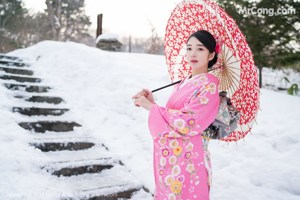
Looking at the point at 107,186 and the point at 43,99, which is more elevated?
the point at 43,99

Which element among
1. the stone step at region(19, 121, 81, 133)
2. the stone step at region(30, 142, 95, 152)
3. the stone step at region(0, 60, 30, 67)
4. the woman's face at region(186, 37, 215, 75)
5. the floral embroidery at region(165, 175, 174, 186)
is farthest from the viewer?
the stone step at region(0, 60, 30, 67)

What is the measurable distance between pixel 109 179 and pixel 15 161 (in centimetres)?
107

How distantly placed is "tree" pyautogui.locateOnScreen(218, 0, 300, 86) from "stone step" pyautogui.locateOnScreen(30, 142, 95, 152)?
782 centimetres

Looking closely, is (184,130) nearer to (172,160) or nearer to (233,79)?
(172,160)

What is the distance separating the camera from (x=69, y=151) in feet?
11.9

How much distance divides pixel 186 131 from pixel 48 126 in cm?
291

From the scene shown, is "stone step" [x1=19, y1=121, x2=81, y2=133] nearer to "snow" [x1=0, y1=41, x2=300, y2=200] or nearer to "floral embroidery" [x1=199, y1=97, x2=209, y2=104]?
"snow" [x1=0, y1=41, x2=300, y2=200]

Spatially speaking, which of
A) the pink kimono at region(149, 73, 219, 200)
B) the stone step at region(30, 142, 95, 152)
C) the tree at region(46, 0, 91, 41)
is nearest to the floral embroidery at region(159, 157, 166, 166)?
the pink kimono at region(149, 73, 219, 200)

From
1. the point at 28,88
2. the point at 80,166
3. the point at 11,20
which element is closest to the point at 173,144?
the point at 80,166

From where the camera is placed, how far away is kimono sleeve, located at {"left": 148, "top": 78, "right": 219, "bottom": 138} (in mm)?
1711

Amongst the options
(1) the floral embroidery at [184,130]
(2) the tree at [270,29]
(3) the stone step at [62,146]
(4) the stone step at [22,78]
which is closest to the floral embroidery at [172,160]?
(1) the floral embroidery at [184,130]

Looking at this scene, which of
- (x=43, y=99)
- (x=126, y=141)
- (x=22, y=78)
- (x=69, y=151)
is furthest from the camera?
(x=22, y=78)

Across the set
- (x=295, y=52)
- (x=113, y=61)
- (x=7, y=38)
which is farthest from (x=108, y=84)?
(x=7, y=38)

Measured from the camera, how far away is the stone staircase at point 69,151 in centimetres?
301
